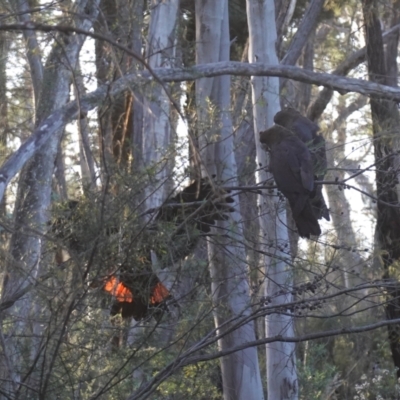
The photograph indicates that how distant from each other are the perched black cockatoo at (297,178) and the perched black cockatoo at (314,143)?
12 cm

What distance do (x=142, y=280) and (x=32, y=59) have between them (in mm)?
6116

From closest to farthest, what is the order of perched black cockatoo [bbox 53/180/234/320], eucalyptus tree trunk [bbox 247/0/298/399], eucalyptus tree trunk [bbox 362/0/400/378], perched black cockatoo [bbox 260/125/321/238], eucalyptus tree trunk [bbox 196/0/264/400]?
perched black cockatoo [bbox 53/180/234/320], perched black cockatoo [bbox 260/125/321/238], eucalyptus tree trunk [bbox 196/0/264/400], eucalyptus tree trunk [bbox 247/0/298/399], eucalyptus tree trunk [bbox 362/0/400/378]

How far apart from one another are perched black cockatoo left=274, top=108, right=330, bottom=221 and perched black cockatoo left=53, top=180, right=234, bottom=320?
0.82m

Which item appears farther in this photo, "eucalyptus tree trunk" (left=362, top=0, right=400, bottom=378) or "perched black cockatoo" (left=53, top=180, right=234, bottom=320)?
"eucalyptus tree trunk" (left=362, top=0, right=400, bottom=378)

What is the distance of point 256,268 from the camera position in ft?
20.9

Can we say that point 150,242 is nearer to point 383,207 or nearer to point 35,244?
point 35,244

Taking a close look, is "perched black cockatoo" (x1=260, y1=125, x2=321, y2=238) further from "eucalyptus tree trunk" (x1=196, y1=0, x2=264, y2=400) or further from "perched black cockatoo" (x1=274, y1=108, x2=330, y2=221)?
"eucalyptus tree trunk" (x1=196, y1=0, x2=264, y2=400)

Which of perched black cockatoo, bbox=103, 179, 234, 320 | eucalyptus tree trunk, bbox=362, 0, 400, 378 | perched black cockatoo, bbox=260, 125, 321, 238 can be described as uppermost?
eucalyptus tree trunk, bbox=362, 0, 400, 378

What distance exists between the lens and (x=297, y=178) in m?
6.38

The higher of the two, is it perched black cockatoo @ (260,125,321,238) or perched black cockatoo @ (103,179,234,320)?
perched black cockatoo @ (260,125,321,238)

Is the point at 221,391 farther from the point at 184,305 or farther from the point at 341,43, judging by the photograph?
the point at 341,43

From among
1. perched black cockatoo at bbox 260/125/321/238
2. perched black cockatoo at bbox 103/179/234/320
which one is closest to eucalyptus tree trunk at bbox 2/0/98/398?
perched black cockatoo at bbox 103/179/234/320

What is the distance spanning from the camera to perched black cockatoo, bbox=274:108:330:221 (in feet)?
21.9

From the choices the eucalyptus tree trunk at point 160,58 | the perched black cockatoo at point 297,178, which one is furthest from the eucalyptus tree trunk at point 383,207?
the perched black cockatoo at point 297,178
